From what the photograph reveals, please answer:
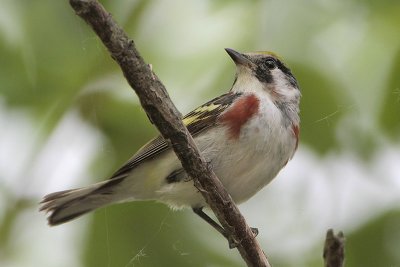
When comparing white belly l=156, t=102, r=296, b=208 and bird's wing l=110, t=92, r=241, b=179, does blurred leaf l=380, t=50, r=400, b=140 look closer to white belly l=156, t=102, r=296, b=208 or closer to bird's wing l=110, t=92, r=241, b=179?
white belly l=156, t=102, r=296, b=208

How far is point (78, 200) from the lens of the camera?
3.54 m

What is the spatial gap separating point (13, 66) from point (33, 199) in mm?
609

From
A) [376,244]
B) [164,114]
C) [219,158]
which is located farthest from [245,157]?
[164,114]

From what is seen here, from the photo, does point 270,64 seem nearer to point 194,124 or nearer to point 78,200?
point 194,124

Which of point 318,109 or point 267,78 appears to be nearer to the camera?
point 318,109

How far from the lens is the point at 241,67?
3725mm

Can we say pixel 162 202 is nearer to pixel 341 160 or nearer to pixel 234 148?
pixel 234 148

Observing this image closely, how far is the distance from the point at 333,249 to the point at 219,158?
127 cm

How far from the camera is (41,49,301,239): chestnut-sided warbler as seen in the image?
10.7ft

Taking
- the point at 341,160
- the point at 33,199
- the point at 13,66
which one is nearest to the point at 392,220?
the point at 341,160

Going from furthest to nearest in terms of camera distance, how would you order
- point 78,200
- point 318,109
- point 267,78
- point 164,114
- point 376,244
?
point 267,78 < point 78,200 < point 318,109 < point 376,244 < point 164,114

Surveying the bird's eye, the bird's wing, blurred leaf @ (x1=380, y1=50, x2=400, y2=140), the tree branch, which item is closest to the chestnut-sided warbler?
the bird's wing

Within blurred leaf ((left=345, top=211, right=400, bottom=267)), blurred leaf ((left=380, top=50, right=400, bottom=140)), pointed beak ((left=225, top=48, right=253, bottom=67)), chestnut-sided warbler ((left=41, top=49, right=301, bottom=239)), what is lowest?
blurred leaf ((left=345, top=211, right=400, bottom=267))

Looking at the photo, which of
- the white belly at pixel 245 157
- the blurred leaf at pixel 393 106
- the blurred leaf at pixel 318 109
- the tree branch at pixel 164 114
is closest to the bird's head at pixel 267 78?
the blurred leaf at pixel 318 109
